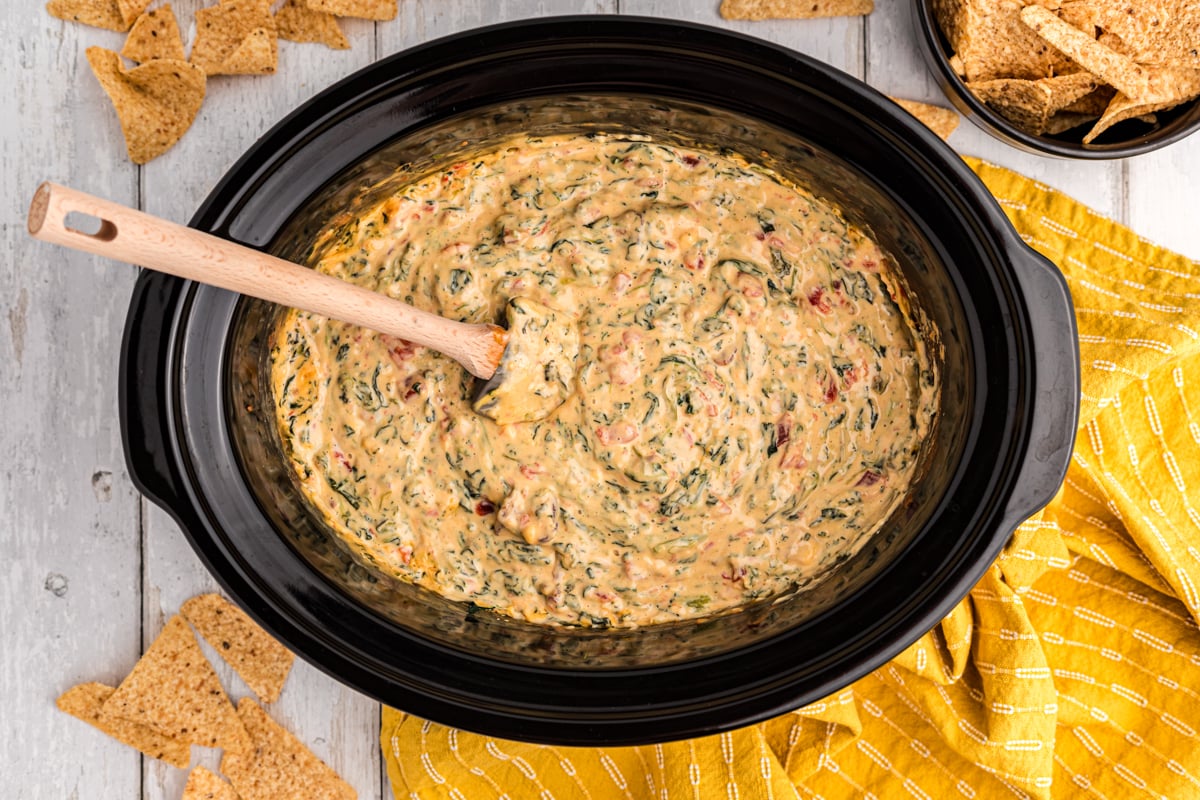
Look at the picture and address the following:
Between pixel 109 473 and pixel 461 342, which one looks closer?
pixel 461 342

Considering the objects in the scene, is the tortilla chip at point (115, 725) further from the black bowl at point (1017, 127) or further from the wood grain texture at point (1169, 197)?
the wood grain texture at point (1169, 197)

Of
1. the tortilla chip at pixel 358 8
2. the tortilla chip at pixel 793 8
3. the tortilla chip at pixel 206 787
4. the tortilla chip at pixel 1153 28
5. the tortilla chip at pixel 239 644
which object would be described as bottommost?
the tortilla chip at pixel 206 787

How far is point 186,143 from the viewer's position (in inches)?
61.2

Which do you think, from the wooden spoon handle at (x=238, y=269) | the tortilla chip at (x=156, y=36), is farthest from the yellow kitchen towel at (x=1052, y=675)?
the tortilla chip at (x=156, y=36)

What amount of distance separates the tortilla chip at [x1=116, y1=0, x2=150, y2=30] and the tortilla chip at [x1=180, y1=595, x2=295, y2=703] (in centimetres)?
90

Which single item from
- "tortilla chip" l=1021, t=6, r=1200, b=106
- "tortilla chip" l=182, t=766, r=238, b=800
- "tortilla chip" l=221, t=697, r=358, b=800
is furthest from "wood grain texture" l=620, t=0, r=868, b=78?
"tortilla chip" l=182, t=766, r=238, b=800

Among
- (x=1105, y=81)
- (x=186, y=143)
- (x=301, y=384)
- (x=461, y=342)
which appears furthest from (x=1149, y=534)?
(x=186, y=143)

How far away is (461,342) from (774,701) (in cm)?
59

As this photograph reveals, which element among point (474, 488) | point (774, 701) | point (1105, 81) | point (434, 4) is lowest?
point (774, 701)

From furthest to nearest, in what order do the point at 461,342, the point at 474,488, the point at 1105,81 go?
the point at 1105,81 → the point at 474,488 → the point at 461,342

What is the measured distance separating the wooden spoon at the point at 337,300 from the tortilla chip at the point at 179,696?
2.24ft

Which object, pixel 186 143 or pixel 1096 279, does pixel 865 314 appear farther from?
pixel 186 143

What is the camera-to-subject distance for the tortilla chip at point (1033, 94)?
151 cm

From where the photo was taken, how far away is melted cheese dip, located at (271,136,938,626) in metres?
1.34
